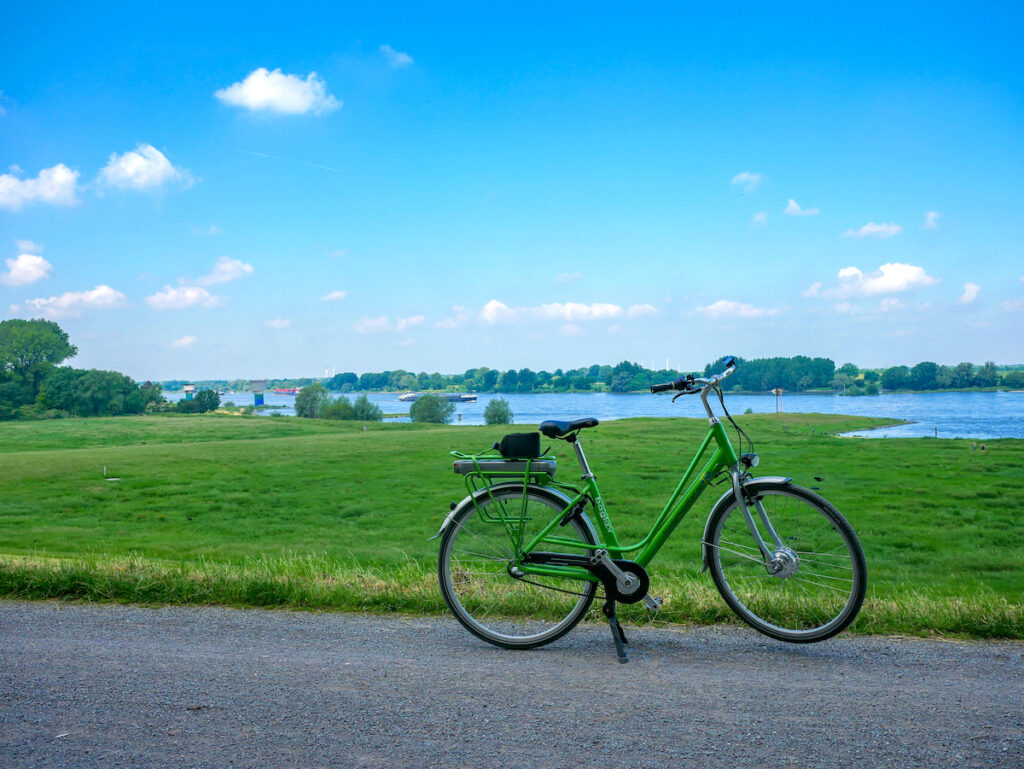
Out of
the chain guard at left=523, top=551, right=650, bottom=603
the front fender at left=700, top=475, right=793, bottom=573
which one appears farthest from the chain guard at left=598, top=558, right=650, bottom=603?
the front fender at left=700, top=475, right=793, bottom=573

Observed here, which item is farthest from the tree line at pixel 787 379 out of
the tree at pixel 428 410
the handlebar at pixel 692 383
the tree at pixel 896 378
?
the handlebar at pixel 692 383

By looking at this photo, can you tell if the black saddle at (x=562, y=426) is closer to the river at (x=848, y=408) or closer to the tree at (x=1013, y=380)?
the river at (x=848, y=408)

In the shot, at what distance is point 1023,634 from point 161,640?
16.8 ft

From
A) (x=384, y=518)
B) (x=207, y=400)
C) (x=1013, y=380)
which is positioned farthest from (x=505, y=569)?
(x=1013, y=380)

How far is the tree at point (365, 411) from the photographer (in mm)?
108438

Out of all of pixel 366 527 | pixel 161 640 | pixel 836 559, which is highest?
pixel 836 559

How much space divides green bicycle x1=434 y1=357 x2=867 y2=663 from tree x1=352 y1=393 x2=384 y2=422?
10489 cm

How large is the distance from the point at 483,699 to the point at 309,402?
11918cm

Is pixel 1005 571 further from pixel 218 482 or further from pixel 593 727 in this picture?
pixel 218 482

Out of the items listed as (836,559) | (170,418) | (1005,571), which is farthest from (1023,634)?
(170,418)

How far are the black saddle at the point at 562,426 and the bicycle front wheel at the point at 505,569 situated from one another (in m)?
0.38

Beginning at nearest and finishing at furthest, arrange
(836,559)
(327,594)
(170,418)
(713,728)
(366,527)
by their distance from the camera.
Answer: (713,728)
(836,559)
(327,594)
(366,527)
(170,418)

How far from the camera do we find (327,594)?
192 inches

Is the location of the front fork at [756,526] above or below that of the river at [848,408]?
above
